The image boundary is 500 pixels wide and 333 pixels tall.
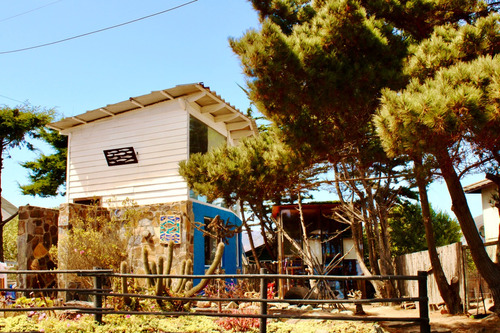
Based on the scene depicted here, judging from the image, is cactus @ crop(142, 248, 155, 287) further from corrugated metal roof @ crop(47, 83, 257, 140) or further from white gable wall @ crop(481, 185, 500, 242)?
white gable wall @ crop(481, 185, 500, 242)

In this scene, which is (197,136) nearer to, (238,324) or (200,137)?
(200,137)

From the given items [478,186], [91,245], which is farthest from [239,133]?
[478,186]

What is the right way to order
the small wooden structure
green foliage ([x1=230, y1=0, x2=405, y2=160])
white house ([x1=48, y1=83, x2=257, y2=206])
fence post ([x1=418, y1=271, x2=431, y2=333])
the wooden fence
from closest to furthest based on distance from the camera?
fence post ([x1=418, y1=271, x2=431, y2=333]), green foliage ([x1=230, y1=0, x2=405, y2=160]), the wooden fence, white house ([x1=48, y1=83, x2=257, y2=206]), the small wooden structure

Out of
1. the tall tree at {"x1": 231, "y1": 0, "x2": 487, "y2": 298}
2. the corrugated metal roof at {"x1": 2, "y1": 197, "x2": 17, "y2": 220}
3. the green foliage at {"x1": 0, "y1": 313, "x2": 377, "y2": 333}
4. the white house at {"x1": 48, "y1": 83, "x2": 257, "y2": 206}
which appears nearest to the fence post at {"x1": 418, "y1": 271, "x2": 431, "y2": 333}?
the green foliage at {"x1": 0, "y1": 313, "x2": 377, "y2": 333}

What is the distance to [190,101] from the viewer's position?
12914 mm

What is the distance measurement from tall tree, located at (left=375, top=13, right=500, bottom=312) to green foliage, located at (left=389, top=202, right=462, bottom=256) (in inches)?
536

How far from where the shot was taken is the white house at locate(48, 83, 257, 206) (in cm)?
1289

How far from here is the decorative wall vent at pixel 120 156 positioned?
1359 centimetres

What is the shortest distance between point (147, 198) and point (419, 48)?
8.95m

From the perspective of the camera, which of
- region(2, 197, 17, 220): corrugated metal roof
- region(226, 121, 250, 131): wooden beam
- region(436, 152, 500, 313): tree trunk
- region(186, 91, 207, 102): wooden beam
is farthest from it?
region(2, 197, 17, 220): corrugated metal roof

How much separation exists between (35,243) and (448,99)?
36.6 feet

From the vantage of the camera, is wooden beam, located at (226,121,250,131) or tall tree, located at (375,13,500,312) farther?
wooden beam, located at (226,121,250,131)

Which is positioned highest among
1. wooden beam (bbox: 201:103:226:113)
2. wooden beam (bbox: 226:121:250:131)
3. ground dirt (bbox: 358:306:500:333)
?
wooden beam (bbox: 201:103:226:113)

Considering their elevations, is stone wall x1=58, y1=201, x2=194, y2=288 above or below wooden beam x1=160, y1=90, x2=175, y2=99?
below
